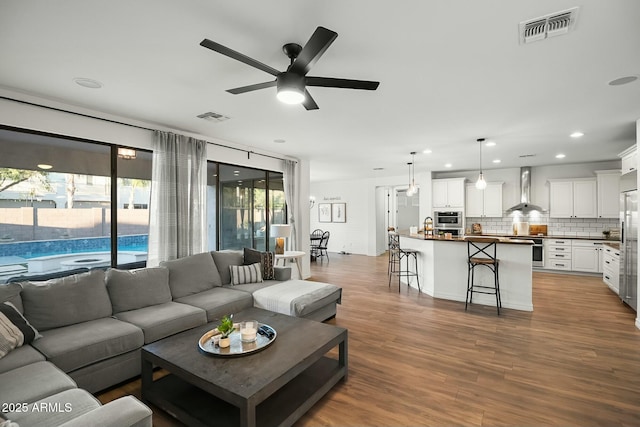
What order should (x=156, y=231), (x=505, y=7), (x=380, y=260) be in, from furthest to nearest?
(x=380, y=260) < (x=156, y=231) < (x=505, y=7)

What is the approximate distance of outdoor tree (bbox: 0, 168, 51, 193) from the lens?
124 inches

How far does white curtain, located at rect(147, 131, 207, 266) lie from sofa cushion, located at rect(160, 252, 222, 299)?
0.33 meters

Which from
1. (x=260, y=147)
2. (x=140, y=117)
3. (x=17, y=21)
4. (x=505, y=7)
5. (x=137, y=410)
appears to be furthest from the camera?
(x=260, y=147)

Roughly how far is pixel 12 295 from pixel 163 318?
4.01ft

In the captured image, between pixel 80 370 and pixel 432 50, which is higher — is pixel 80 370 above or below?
below

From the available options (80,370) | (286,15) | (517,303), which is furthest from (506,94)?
(80,370)

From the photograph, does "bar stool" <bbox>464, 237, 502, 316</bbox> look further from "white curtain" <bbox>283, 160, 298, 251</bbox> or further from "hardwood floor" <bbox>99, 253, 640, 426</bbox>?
"white curtain" <bbox>283, 160, 298, 251</bbox>

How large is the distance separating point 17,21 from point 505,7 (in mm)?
3038

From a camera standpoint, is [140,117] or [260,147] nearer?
[140,117]

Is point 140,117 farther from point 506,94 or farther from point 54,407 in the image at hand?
point 506,94

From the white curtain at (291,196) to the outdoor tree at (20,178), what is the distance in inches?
152

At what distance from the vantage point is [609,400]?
2.44 m

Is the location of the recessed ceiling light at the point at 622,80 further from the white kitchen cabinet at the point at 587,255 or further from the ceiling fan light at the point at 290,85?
the white kitchen cabinet at the point at 587,255

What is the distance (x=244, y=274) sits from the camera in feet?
14.5
